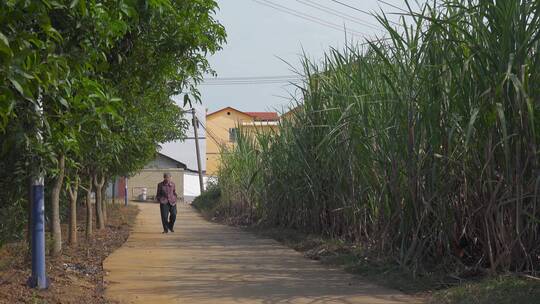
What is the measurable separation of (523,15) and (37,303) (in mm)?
5956

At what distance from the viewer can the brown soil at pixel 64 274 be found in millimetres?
8375

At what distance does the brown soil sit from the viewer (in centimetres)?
838

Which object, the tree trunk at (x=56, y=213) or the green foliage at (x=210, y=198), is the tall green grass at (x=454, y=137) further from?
the green foliage at (x=210, y=198)

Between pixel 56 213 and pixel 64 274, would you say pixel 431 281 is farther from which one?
pixel 56 213

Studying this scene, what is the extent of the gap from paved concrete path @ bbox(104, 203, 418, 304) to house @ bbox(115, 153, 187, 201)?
49.2 m

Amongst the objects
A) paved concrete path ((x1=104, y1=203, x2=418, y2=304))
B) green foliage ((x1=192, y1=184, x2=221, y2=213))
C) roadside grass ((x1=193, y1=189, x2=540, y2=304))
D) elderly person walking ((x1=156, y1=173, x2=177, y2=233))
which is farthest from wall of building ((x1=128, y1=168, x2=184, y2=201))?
roadside grass ((x1=193, y1=189, x2=540, y2=304))

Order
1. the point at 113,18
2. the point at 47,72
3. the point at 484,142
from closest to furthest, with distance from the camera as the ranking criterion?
the point at 47,72 → the point at 113,18 → the point at 484,142

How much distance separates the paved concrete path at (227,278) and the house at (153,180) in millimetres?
49205

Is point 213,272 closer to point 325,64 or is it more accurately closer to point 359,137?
point 359,137

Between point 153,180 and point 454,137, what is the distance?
6005cm

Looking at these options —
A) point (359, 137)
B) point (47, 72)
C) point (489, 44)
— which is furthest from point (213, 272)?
point (47, 72)

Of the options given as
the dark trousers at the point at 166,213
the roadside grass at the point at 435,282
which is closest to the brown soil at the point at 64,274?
the roadside grass at the point at 435,282

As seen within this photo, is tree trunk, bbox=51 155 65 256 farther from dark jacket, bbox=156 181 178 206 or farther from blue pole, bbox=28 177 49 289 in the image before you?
dark jacket, bbox=156 181 178 206

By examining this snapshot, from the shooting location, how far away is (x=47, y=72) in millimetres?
4977
